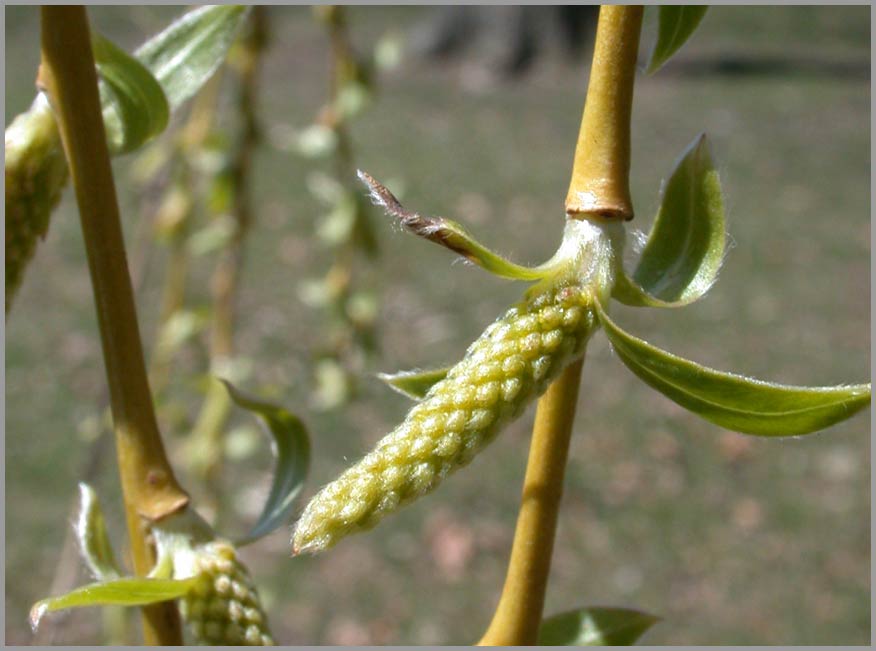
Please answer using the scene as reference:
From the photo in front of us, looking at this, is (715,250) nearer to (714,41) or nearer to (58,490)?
(58,490)

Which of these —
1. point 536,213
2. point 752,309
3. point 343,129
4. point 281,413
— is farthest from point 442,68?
point 281,413

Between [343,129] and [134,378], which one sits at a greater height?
[343,129]

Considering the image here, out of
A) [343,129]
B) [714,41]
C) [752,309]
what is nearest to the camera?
[343,129]

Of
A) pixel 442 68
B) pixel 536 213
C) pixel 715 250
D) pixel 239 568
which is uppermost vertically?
pixel 442 68

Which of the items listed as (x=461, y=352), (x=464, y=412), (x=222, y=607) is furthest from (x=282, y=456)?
(x=461, y=352)

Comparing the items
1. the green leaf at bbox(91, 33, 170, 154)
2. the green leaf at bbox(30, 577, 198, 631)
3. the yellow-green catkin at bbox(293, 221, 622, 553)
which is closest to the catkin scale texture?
the yellow-green catkin at bbox(293, 221, 622, 553)

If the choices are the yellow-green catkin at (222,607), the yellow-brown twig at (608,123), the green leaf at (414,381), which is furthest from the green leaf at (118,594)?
the yellow-brown twig at (608,123)

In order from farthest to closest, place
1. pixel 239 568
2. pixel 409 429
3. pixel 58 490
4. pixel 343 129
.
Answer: pixel 58 490 < pixel 343 129 < pixel 239 568 < pixel 409 429

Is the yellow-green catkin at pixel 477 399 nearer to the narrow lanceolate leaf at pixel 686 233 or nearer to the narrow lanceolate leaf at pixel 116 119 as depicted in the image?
the narrow lanceolate leaf at pixel 686 233
